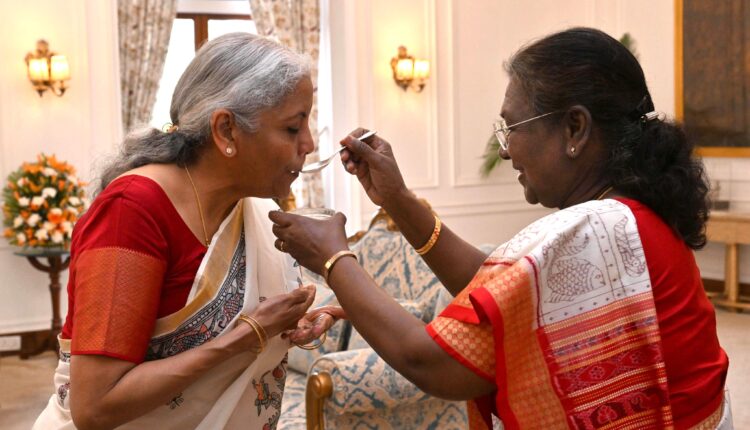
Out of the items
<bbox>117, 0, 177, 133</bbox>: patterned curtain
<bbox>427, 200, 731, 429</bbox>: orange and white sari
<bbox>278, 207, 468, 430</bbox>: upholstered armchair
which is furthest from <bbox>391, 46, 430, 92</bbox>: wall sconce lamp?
<bbox>427, 200, 731, 429</bbox>: orange and white sari

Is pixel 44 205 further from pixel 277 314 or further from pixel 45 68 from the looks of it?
pixel 277 314

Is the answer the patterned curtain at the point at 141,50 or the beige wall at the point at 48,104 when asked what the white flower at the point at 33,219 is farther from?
the patterned curtain at the point at 141,50

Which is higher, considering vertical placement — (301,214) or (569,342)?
(301,214)

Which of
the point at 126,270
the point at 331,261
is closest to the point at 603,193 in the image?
the point at 331,261

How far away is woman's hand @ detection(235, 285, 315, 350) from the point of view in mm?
1842

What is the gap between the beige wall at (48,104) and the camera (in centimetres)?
673

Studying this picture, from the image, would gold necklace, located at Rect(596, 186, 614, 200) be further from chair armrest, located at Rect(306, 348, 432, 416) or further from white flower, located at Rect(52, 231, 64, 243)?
white flower, located at Rect(52, 231, 64, 243)

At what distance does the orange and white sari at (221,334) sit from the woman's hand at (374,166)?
26cm

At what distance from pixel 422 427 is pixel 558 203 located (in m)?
2.03

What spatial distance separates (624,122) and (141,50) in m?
6.50

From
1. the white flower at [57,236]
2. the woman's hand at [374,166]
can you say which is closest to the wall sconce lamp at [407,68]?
the white flower at [57,236]

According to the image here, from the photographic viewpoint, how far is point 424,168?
870 cm

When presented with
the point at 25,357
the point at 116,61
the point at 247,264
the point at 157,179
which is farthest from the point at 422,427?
the point at 116,61

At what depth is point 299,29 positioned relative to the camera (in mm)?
8148
